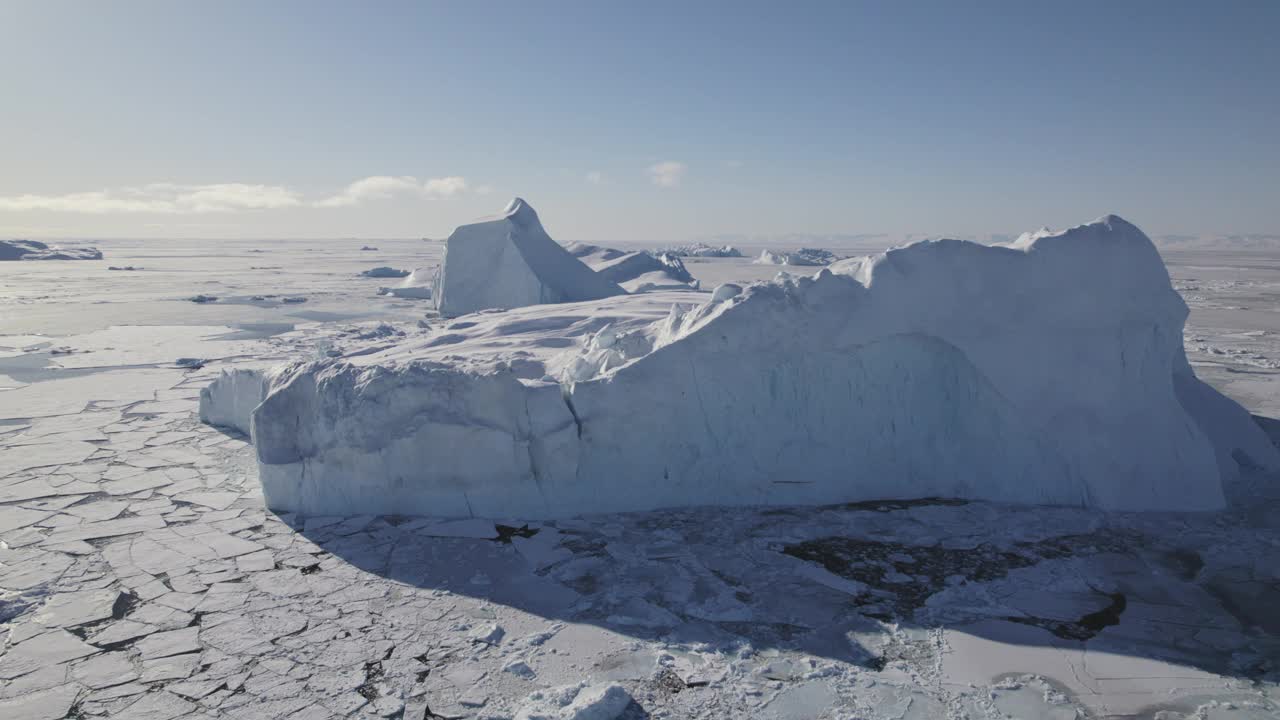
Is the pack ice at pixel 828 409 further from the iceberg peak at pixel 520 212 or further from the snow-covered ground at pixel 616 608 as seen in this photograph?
the iceberg peak at pixel 520 212

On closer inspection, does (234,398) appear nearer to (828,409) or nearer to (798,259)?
(828,409)

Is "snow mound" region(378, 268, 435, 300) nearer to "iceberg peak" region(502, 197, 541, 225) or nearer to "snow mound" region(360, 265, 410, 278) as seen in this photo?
"iceberg peak" region(502, 197, 541, 225)

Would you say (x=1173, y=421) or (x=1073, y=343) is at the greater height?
(x=1073, y=343)

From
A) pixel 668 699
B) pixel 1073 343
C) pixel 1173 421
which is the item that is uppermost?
pixel 1073 343

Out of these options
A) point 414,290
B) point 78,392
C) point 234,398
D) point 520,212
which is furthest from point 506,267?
point 234,398

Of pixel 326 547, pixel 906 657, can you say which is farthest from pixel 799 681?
pixel 326 547

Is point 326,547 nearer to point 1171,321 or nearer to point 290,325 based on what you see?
point 1171,321

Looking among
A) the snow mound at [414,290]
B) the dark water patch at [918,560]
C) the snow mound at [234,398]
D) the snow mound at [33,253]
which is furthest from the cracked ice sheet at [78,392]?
the snow mound at [33,253]
